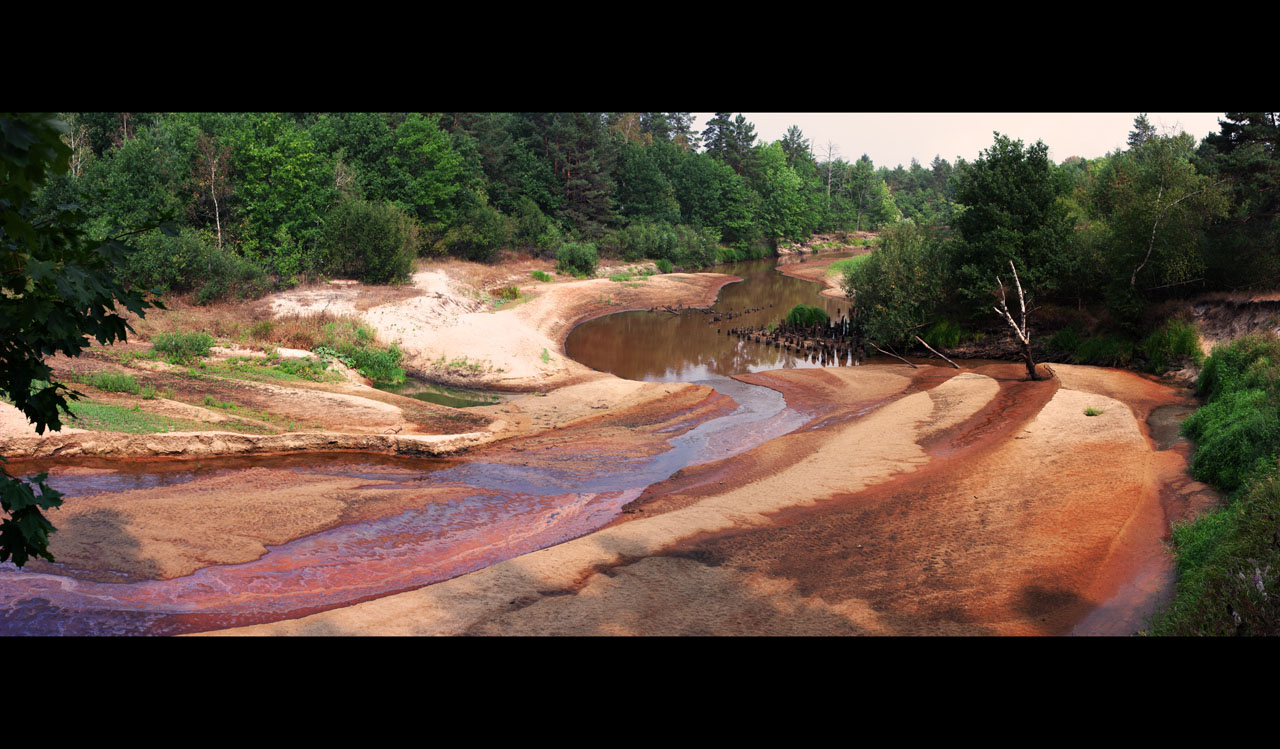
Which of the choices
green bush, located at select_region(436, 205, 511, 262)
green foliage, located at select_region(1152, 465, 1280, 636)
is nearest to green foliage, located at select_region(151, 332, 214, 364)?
green foliage, located at select_region(1152, 465, 1280, 636)

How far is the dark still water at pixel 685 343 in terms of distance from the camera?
3222cm

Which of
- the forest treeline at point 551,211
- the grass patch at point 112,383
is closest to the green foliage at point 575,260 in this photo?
the forest treeline at point 551,211

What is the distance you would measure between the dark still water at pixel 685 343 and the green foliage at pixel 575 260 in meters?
9.48

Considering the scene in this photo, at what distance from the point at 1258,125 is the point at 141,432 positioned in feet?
104

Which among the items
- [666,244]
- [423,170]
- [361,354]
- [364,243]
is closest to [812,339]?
[361,354]

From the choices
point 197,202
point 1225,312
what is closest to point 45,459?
point 197,202

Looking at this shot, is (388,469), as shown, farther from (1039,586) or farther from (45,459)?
(1039,586)

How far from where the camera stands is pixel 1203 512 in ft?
37.3

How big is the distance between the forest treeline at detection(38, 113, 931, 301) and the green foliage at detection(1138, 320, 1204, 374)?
25.8m

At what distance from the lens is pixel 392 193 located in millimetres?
48531

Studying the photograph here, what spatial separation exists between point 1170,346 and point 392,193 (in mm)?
42373

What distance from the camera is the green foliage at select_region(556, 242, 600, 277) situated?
180ft

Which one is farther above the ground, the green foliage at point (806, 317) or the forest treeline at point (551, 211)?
the forest treeline at point (551, 211)

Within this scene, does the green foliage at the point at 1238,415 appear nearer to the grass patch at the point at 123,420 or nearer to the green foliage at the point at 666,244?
the grass patch at the point at 123,420
